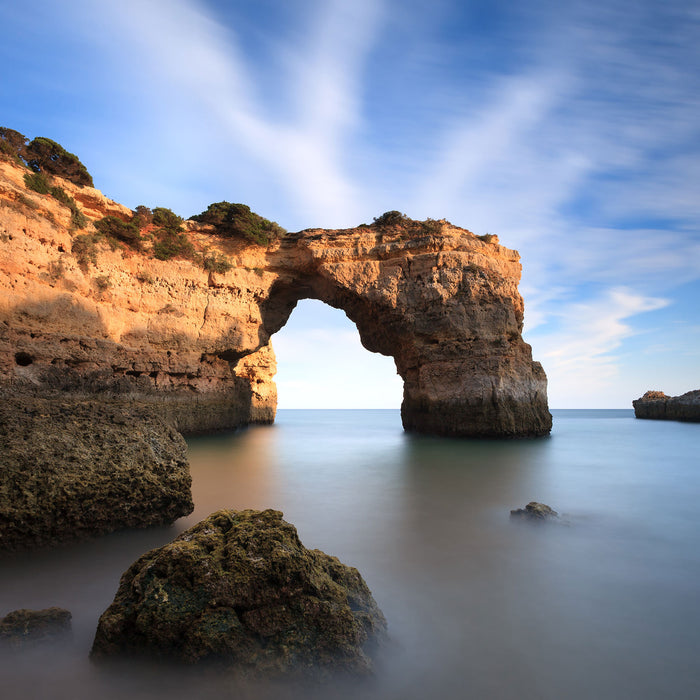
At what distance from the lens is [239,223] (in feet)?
57.2

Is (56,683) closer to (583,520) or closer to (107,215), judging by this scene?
(583,520)

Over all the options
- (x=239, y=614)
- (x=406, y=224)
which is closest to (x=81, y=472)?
(x=239, y=614)

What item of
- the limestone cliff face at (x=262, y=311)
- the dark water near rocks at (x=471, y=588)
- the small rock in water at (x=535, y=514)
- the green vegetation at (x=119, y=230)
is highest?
the green vegetation at (x=119, y=230)

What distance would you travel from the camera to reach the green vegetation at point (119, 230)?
47.8 feet

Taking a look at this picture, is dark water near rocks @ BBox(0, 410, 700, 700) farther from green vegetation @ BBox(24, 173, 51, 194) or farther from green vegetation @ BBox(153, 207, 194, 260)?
green vegetation @ BBox(24, 173, 51, 194)

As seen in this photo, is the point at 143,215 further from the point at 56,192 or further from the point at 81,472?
the point at 81,472

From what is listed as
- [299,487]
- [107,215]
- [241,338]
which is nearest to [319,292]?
[241,338]

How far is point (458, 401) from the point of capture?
16.5 m

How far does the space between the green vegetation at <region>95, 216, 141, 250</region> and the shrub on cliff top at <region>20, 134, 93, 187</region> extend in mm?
1939

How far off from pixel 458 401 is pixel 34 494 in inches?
590

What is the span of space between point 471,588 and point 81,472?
3903 millimetres

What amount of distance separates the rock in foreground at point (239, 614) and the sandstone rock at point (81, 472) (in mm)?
1839

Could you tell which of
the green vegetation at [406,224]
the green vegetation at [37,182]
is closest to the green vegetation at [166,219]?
the green vegetation at [37,182]

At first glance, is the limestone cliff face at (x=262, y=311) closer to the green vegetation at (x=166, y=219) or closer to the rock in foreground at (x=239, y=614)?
the green vegetation at (x=166, y=219)
